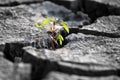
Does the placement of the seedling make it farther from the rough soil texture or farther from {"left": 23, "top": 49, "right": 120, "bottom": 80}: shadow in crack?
{"left": 23, "top": 49, "right": 120, "bottom": 80}: shadow in crack

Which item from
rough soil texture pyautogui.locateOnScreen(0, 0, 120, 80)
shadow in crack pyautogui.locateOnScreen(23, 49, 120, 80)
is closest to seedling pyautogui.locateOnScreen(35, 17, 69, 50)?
rough soil texture pyautogui.locateOnScreen(0, 0, 120, 80)

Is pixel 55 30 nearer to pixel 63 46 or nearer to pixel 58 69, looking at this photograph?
pixel 63 46

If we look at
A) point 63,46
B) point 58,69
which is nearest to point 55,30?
point 63,46

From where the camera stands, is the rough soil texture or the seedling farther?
the seedling

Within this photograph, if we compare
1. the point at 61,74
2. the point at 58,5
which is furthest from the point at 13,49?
the point at 58,5

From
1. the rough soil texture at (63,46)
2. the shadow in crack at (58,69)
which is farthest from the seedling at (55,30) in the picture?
the shadow in crack at (58,69)

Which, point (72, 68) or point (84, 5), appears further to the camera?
point (84, 5)

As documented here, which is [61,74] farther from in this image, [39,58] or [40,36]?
[40,36]
